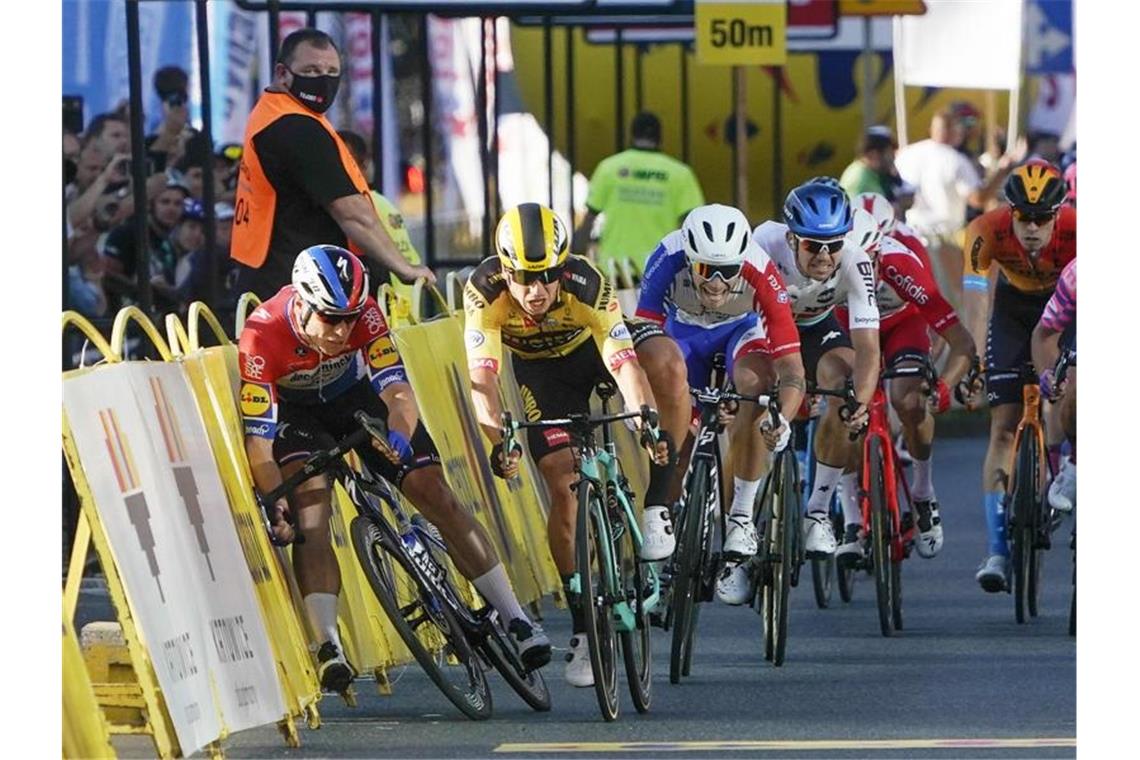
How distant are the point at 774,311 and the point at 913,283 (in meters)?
2.00

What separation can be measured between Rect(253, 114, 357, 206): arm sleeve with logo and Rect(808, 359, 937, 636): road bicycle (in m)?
2.17

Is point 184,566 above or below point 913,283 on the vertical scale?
below

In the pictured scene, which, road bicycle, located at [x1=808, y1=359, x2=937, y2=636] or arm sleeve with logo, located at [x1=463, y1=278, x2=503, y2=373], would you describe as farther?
road bicycle, located at [x1=808, y1=359, x2=937, y2=636]

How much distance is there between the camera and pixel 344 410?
1008 centimetres

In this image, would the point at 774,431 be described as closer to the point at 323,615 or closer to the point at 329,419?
the point at 329,419

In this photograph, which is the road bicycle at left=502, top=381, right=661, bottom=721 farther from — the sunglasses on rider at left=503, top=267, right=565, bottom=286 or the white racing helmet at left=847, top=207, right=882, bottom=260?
the white racing helmet at left=847, top=207, right=882, bottom=260

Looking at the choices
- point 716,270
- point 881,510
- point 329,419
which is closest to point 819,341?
point 881,510

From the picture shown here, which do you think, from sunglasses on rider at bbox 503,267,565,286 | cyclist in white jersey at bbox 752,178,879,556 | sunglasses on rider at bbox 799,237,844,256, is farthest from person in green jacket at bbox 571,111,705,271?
sunglasses on rider at bbox 503,267,565,286

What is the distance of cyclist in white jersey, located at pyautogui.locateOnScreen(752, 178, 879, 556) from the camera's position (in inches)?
464

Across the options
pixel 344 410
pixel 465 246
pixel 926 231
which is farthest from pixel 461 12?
pixel 465 246

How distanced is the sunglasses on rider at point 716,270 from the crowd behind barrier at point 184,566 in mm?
1651

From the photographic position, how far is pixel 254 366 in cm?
958

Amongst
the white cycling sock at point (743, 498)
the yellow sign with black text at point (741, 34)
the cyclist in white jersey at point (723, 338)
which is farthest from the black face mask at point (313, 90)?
the yellow sign with black text at point (741, 34)

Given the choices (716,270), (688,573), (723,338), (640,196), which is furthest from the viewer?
(640,196)
